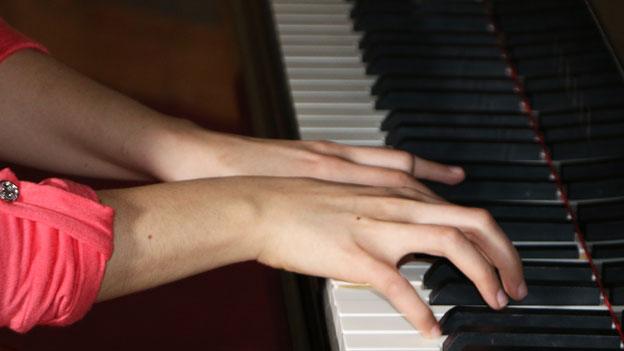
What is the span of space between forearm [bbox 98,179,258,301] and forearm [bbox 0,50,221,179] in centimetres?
24

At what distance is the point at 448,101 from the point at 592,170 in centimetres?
28

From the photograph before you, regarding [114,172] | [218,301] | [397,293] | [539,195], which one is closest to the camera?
[397,293]

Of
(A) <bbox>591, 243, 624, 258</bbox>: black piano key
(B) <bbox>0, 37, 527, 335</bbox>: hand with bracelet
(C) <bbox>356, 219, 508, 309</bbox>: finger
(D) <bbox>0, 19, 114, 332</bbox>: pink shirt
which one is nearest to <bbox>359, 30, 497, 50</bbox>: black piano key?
(B) <bbox>0, 37, 527, 335</bbox>: hand with bracelet

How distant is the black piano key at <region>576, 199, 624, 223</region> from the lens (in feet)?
4.78

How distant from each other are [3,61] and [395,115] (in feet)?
1.61

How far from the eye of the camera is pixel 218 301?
1.86 metres

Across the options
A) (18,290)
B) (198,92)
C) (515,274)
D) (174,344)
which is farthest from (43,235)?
(198,92)

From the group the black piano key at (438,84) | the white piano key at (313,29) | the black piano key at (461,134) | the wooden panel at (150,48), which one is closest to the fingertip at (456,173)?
the black piano key at (461,134)

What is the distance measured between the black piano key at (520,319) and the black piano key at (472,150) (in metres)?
0.31

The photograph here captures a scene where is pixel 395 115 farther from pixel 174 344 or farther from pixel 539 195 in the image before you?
pixel 174 344

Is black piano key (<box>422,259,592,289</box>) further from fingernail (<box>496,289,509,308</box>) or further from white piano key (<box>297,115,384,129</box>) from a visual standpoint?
white piano key (<box>297,115,384,129</box>)

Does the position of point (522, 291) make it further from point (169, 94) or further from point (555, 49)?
point (169, 94)

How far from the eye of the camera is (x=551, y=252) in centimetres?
148

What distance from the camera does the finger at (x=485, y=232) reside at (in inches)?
53.3
